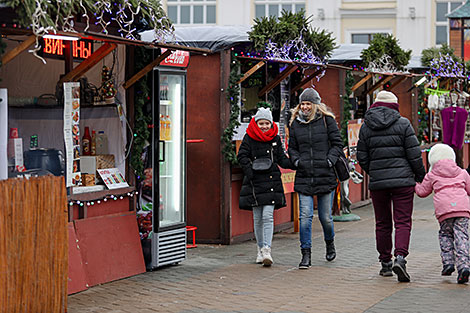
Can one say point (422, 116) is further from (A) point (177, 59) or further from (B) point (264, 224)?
(A) point (177, 59)

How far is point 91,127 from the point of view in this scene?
9.23 m

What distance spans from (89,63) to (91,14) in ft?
1.72

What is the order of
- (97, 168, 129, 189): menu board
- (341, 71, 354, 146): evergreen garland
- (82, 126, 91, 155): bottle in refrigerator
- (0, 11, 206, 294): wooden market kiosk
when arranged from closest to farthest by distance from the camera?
1. (0, 11, 206, 294): wooden market kiosk
2. (97, 168, 129, 189): menu board
3. (82, 126, 91, 155): bottle in refrigerator
4. (341, 71, 354, 146): evergreen garland

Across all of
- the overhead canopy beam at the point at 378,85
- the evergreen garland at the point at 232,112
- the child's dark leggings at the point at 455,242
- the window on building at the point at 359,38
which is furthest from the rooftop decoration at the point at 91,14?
→ the window on building at the point at 359,38

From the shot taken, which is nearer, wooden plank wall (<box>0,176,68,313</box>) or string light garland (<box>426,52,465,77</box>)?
wooden plank wall (<box>0,176,68,313</box>)

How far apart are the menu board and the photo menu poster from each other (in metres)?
0.54

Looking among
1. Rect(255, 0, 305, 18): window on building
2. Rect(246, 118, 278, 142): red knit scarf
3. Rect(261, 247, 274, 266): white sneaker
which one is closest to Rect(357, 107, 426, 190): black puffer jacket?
Rect(246, 118, 278, 142): red knit scarf

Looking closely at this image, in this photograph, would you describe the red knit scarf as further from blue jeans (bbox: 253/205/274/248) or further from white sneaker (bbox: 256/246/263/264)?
white sneaker (bbox: 256/246/263/264)

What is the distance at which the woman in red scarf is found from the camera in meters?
9.74

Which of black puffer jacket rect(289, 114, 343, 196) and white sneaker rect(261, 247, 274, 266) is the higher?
black puffer jacket rect(289, 114, 343, 196)

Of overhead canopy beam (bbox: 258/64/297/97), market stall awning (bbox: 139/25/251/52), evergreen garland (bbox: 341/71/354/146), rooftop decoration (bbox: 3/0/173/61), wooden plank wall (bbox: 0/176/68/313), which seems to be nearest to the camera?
wooden plank wall (bbox: 0/176/68/313)

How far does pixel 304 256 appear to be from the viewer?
31.4ft

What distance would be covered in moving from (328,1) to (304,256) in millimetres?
31091

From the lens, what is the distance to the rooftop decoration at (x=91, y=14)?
679 cm
